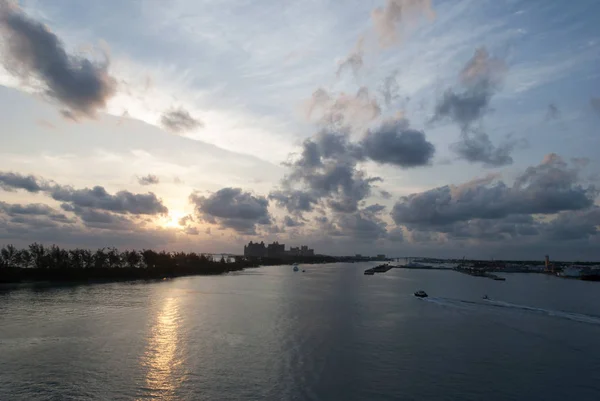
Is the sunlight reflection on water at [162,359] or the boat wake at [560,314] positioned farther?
the boat wake at [560,314]

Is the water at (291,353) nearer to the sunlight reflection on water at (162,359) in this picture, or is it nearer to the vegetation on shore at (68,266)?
the sunlight reflection on water at (162,359)

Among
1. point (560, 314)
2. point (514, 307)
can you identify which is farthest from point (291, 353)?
point (514, 307)

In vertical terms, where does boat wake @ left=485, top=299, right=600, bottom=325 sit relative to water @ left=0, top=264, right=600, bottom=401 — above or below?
below

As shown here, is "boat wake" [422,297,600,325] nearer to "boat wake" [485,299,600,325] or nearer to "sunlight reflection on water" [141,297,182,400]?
"boat wake" [485,299,600,325]

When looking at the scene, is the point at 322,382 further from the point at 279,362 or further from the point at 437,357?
the point at 437,357

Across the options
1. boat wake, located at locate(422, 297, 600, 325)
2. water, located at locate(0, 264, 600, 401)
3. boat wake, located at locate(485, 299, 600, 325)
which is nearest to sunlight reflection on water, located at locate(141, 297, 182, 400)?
water, located at locate(0, 264, 600, 401)

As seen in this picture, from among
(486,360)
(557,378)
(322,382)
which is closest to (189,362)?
(322,382)

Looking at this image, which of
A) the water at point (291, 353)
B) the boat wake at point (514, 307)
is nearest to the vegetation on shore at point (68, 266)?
the water at point (291, 353)
